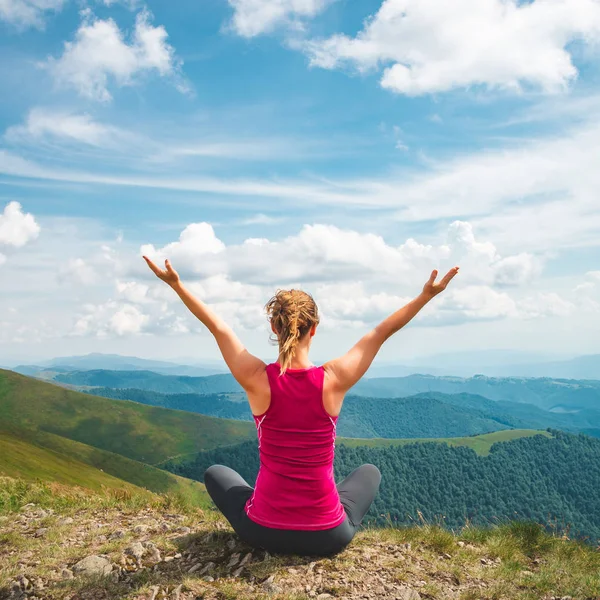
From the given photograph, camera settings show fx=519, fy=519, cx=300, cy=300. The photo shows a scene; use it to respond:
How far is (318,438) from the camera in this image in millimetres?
6020

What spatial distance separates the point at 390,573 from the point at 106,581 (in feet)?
12.4

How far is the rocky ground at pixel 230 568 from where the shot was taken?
6457 millimetres

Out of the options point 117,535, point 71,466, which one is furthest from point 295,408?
point 71,466

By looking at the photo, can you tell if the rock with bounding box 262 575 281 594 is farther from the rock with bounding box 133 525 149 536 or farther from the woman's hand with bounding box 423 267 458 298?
the woman's hand with bounding box 423 267 458 298

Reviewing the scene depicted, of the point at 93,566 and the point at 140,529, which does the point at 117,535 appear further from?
the point at 93,566

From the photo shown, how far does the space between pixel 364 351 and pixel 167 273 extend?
8.44 ft

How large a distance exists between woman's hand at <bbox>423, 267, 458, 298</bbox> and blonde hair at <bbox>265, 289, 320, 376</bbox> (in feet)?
4.81

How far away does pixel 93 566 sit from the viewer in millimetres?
7293

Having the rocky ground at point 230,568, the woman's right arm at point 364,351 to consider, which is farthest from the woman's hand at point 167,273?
the rocky ground at point 230,568

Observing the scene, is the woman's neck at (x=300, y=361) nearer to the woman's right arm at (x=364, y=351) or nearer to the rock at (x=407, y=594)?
the woman's right arm at (x=364, y=351)

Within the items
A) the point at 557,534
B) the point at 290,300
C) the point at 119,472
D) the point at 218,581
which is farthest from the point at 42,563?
Result: the point at 119,472

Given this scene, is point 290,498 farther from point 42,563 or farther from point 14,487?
point 14,487

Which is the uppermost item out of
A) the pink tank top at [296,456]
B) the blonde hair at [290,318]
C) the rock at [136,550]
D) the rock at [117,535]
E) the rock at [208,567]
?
the blonde hair at [290,318]

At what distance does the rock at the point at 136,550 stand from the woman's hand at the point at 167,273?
4164 millimetres
